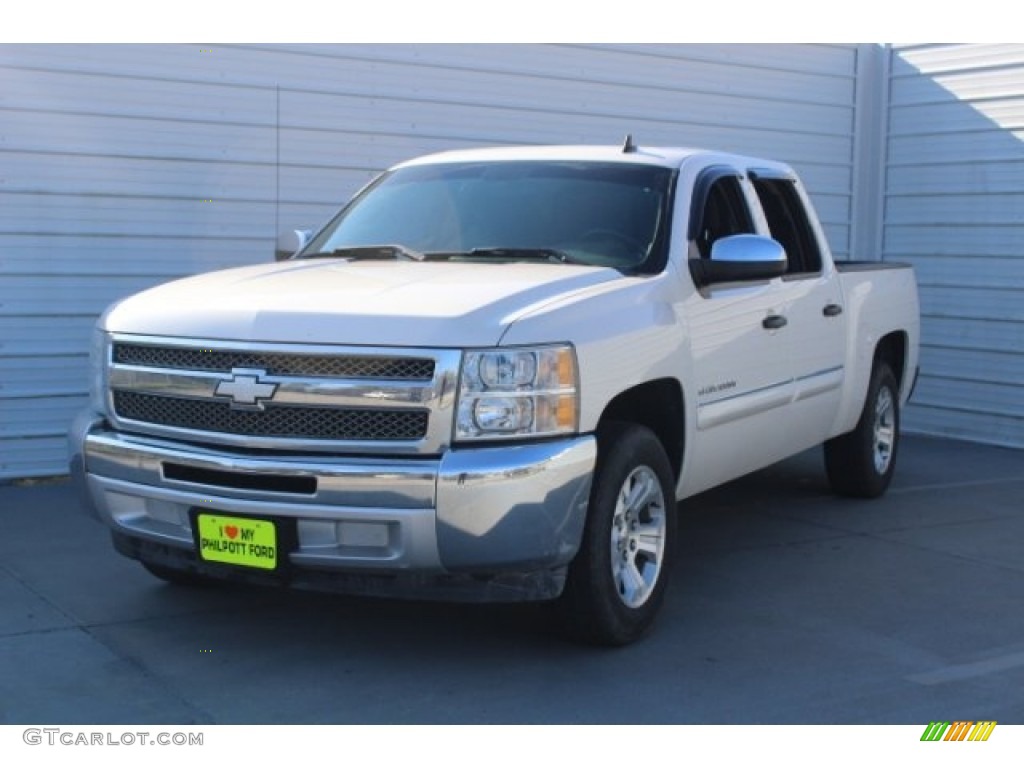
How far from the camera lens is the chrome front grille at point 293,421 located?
15.4ft

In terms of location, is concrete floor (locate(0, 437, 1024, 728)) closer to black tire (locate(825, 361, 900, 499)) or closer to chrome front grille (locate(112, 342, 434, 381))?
black tire (locate(825, 361, 900, 499))

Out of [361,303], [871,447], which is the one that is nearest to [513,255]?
[361,303]

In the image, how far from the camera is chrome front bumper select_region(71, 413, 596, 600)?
15.1ft

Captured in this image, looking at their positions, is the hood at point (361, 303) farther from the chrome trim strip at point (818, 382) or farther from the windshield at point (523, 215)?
the chrome trim strip at point (818, 382)

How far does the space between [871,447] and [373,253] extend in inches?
140

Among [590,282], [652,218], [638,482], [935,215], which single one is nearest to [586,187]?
[652,218]

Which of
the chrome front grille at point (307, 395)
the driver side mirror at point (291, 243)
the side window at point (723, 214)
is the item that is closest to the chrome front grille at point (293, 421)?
the chrome front grille at point (307, 395)

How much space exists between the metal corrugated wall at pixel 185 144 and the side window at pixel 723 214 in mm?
3507

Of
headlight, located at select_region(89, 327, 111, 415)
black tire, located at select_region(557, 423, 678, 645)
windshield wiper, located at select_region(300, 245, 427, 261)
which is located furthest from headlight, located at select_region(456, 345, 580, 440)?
headlight, located at select_region(89, 327, 111, 415)

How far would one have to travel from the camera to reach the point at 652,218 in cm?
596

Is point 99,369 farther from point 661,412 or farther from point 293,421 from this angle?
point 661,412

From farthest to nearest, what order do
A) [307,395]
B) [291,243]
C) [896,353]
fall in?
[896,353]
[291,243]
[307,395]

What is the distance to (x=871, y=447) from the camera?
8211 millimetres

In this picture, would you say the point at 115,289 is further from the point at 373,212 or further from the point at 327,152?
the point at 373,212
